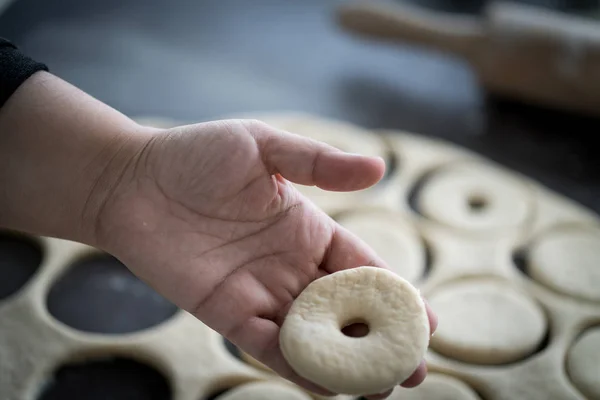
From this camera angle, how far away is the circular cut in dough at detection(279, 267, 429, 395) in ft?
3.11

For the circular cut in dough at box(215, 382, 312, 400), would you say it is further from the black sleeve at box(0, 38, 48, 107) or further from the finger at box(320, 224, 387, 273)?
the black sleeve at box(0, 38, 48, 107)

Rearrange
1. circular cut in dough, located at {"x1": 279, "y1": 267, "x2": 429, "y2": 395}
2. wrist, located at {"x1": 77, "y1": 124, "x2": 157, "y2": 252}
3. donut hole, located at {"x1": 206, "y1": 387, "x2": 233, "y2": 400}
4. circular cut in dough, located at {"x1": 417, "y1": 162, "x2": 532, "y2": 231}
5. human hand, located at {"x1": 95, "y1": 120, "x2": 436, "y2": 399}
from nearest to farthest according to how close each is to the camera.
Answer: circular cut in dough, located at {"x1": 279, "y1": 267, "x2": 429, "y2": 395} < human hand, located at {"x1": 95, "y1": 120, "x2": 436, "y2": 399} < wrist, located at {"x1": 77, "y1": 124, "x2": 157, "y2": 252} < donut hole, located at {"x1": 206, "y1": 387, "x2": 233, "y2": 400} < circular cut in dough, located at {"x1": 417, "y1": 162, "x2": 532, "y2": 231}

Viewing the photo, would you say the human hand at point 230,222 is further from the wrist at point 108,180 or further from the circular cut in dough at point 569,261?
the circular cut in dough at point 569,261

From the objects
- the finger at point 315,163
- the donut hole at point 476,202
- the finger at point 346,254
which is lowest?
the donut hole at point 476,202

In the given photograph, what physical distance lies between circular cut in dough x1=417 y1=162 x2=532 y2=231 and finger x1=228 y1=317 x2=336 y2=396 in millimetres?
708

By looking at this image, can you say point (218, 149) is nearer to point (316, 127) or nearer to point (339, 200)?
point (339, 200)

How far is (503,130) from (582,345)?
34.7 inches

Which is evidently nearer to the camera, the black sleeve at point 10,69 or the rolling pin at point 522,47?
the black sleeve at point 10,69

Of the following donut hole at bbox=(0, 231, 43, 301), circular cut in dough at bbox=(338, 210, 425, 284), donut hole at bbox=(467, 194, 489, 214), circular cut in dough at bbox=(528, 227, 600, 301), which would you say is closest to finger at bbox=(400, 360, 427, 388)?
circular cut in dough at bbox=(338, 210, 425, 284)

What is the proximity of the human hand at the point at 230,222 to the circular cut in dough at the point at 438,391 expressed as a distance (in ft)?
0.82

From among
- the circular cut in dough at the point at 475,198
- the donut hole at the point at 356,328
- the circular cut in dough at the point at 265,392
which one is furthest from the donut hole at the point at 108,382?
the circular cut in dough at the point at 475,198

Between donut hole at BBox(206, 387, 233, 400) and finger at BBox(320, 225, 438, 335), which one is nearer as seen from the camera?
finger at BBox(320, 225, 438, 335)

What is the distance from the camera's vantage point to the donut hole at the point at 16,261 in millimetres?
1526

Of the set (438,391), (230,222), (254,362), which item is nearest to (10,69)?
(230,222)
